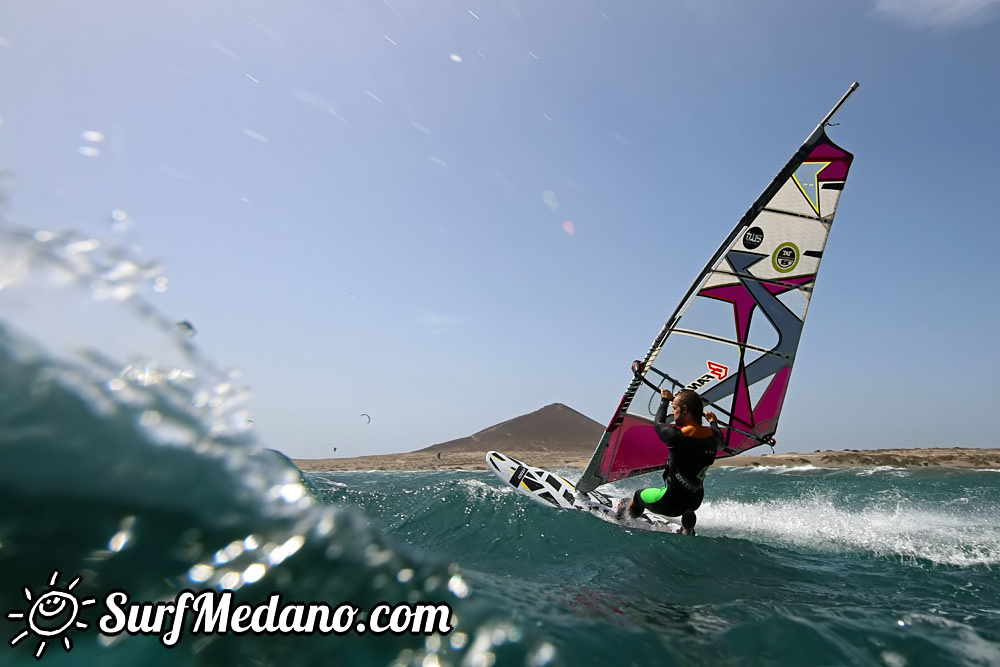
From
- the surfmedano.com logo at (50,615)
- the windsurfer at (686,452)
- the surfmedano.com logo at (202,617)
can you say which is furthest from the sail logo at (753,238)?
the surfmedano.com logo at (50,615)

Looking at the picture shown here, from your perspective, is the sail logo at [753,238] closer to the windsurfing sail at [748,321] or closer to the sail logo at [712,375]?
the windsurfing sail at [748,321]

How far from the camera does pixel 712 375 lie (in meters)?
7.98

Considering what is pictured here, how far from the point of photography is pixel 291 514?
1.44 meters

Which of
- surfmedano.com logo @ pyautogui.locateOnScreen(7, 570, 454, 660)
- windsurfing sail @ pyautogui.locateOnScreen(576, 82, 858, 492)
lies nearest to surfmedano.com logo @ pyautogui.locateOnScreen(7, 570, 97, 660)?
surfmedano.com logo @ pyautogui.locateOnScreen(7, 570, 454, 660)

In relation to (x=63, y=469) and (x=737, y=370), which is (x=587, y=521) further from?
(x=63, y=469)

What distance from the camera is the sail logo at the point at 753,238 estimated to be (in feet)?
24.5

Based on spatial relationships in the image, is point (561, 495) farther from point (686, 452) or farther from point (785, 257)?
point (785, 257)

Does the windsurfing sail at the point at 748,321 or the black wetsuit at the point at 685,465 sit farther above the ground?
the windsurfing sail at the point at 748,321

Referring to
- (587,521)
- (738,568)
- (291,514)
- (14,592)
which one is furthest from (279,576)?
(587,521)

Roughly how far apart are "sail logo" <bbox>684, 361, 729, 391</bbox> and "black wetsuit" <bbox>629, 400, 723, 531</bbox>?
91.5 inches

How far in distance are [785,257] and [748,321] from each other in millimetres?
1062

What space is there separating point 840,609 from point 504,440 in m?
39.2

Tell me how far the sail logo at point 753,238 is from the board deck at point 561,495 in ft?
13.7

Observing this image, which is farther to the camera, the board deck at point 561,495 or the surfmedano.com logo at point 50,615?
the board deck at point 561,495
